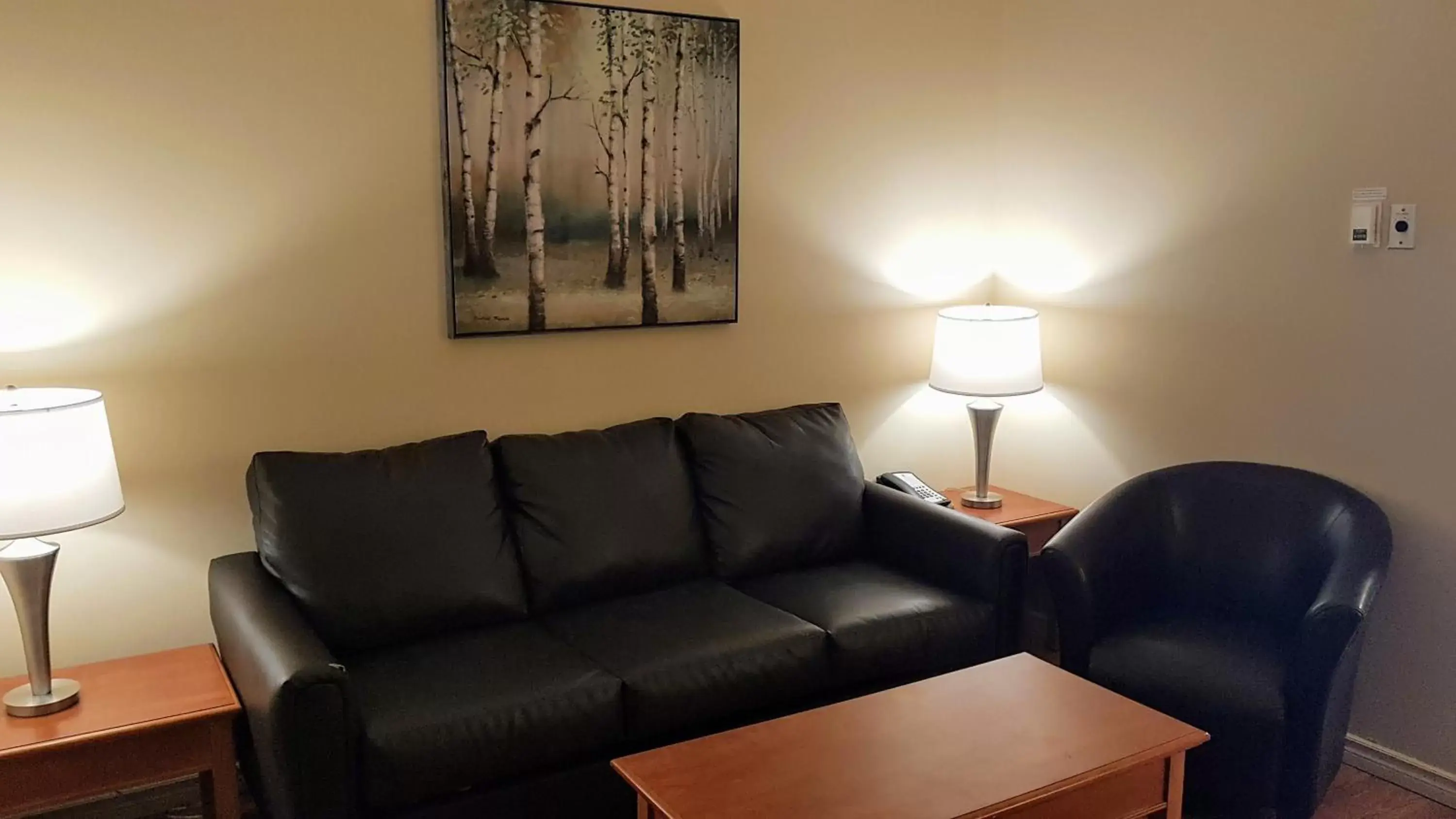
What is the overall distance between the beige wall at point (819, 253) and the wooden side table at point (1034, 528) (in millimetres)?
174

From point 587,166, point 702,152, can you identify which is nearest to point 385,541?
point 587,166

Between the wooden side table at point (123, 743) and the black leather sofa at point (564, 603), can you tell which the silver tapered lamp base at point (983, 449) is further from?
the wooden side table at point (123, 743)

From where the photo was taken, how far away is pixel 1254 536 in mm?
3074

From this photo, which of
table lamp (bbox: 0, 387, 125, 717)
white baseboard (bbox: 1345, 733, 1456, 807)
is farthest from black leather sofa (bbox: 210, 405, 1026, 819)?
white baseboard (bbox: 1345, 733, 1456, 807)

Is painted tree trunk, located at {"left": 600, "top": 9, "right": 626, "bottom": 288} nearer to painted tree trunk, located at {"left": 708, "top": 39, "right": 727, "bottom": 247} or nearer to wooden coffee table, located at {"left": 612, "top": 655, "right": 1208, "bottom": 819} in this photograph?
painted tree trunk, located at {"left": 708, "top": 39, "right": 727, "bottom": 247}

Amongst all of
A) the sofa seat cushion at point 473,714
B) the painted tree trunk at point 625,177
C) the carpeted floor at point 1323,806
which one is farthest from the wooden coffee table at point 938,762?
the painted tree trunk at point 625,177

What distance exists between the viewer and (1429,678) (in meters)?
2.95

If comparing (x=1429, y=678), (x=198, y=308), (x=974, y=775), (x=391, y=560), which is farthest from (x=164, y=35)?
(x=1429, y=678)

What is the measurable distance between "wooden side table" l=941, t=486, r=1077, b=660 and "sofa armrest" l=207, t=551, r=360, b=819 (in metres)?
2.11

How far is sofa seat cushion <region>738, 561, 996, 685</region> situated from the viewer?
2922mm

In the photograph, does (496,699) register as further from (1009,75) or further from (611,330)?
(1009,75)

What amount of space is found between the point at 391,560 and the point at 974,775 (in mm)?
1475

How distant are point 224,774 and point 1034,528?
8.34ft

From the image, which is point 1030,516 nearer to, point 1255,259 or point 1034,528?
point 1034,528
